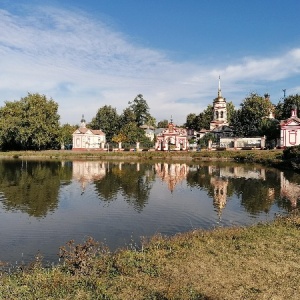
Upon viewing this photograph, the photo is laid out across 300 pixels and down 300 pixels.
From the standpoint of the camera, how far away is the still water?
1512cm

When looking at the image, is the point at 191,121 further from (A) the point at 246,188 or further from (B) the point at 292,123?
(A) the point at 246,188

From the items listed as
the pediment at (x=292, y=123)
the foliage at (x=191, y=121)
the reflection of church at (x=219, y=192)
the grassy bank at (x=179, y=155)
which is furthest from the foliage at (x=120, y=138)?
the reflection of church at (x=219, y=192)

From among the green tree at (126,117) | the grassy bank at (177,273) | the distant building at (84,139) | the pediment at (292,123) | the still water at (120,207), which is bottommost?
the still water at (120,207)

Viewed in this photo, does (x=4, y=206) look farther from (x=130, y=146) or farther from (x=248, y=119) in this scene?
(x=248, y=119)

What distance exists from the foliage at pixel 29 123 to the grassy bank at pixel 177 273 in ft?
230

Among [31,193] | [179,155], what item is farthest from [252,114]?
[31,193]

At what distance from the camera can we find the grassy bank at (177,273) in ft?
27.1

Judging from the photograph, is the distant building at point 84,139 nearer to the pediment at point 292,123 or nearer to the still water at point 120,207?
the pediment at point 292,123

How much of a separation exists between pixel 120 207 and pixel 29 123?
6205 cm

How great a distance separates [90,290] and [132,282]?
1.10 m

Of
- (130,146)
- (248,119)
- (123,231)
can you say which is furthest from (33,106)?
(123,231)

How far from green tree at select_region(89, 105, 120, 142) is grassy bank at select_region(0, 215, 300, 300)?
90436 millimetres

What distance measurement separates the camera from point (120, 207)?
21234 mm

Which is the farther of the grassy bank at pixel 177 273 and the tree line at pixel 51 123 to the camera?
the tree line at pixel 51 123
